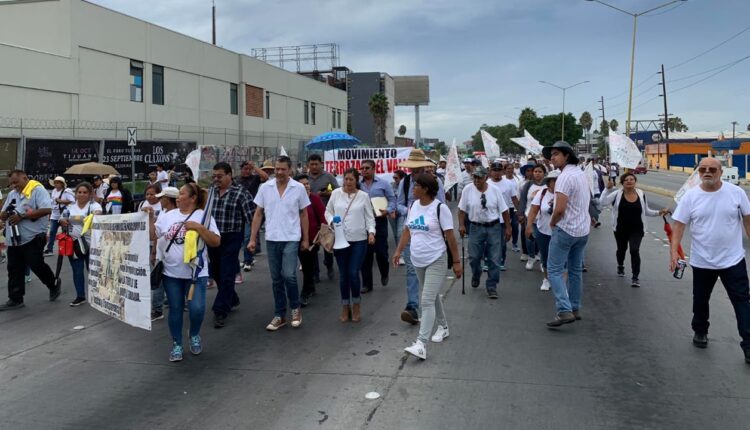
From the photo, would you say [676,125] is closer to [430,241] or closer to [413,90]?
[413,90]

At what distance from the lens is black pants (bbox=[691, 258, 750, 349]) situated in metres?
5.45

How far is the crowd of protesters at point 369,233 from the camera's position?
564 centimetres

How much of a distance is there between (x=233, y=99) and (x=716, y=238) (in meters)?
34.6

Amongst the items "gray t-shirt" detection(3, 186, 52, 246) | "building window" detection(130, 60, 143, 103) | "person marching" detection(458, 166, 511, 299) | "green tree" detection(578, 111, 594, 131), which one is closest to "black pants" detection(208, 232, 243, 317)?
"gray t-shirt" detection(3, 186, 52, 246)

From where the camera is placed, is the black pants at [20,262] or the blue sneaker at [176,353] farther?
the black pants at [20,262]

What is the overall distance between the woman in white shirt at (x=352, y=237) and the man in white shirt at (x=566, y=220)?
204cm

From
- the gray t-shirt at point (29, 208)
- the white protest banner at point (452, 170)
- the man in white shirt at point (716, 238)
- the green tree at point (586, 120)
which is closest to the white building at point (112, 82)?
the gray t-shirt at point (29, 208)

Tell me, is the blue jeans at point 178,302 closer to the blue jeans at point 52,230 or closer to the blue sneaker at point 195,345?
the blue sneaker at point 195,345

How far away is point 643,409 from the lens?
4410 mm

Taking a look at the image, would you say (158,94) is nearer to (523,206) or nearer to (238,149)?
(238,149)

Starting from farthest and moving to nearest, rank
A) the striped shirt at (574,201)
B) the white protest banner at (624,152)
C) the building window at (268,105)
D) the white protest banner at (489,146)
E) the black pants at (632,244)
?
the building window at (268,105) < the white protest banner at (489,146) < the white protest banner at (624,152) < the black pants at (632,244) < the striped shirt at (574,201)

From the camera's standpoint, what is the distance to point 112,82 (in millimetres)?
26969

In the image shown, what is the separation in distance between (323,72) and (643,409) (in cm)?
6964

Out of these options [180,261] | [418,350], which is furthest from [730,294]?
[180,261]
